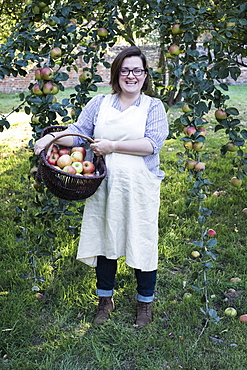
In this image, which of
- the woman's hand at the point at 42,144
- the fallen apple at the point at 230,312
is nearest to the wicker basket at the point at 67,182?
the woman's hand at the point at 42,144

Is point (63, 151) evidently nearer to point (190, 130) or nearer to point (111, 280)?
point (190, 130)

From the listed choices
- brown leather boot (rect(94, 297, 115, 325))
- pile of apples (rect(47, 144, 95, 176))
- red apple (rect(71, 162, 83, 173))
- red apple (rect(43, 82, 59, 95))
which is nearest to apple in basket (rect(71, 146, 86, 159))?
pile of apples (rect(47, 144, 95, 176))

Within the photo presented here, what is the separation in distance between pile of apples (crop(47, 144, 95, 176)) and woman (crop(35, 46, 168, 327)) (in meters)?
0.05

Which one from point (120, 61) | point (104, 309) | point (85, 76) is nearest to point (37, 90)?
point (85, 76)

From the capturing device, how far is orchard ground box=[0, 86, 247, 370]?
1994 millimetres

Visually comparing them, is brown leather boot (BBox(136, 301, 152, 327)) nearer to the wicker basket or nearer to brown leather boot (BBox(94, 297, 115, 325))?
brown leather boot (BBox(94, 297, 115, 325))

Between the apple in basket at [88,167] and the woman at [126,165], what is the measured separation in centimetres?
7

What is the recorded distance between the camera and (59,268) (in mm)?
Answer: 2727

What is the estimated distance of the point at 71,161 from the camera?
1.98 metres

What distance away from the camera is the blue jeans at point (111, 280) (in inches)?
87.7

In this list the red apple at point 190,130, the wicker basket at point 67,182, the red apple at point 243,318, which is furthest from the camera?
the red apple at point 243,318

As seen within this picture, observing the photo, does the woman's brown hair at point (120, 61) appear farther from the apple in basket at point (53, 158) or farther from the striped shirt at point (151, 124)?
the apple in basket at point (53, 158)

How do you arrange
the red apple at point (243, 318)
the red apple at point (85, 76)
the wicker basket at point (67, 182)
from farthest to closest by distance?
1. the red apple at point (85, 76)
2. the red apple at point (243, 318)
3. the wicker basket at point (67, 182)

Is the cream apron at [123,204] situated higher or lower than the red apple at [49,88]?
lower
